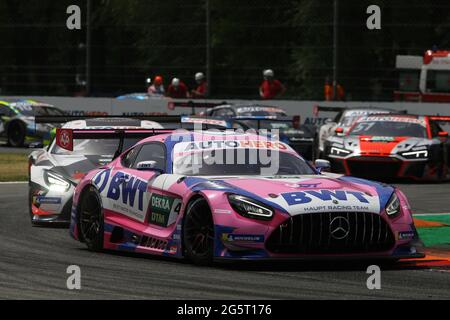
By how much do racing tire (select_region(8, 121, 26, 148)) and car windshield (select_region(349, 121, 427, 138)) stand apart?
12053 millimetres

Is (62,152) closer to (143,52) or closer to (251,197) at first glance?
(251,197)

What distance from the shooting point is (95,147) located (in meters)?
16.0

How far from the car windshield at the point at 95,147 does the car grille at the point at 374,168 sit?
7.46m

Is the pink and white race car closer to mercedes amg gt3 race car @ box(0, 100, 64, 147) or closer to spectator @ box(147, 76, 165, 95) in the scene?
mercedes amg gt3 race car @ box(0, 100, 64, 147)

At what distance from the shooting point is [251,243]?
1060 cm

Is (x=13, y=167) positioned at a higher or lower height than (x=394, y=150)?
lower

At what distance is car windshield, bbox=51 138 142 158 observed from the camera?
15891 mm

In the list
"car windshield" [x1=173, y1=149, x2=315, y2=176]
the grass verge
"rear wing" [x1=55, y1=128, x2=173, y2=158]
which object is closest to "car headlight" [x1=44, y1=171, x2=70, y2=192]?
"rear wing" [x1=55, y1=128, x2=173, y2=158]

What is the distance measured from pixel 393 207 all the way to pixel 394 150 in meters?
11.9

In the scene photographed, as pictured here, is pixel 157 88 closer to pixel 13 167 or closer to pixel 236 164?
pixel 13 167

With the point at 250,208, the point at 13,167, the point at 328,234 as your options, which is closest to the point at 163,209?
the point at 250,208

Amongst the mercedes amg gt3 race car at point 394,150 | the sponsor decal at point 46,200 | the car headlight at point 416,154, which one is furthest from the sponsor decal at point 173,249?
the car headlight at point 416,154

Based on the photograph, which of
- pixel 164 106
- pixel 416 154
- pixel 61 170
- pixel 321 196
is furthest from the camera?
pixel 164 106

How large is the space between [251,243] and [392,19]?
22.7m
